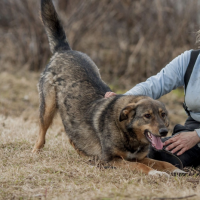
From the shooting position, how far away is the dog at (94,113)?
4.29 meters

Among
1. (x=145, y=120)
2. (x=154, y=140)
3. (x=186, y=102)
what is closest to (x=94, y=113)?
(x=145, y=120)

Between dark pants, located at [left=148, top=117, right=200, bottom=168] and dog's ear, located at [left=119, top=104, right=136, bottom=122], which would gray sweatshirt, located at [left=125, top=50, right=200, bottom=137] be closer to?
dark pants, located at [left=148, top=117, right=200, bottom=168]

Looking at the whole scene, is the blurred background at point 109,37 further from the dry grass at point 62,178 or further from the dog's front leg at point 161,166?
the dog's front leg at point 161,166

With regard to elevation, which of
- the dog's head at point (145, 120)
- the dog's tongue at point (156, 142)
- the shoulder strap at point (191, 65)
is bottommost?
the dog's tongue at point (156, 142)

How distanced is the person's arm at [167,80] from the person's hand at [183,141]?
720 mm

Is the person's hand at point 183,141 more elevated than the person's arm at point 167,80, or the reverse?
the person's arm at point 167,80

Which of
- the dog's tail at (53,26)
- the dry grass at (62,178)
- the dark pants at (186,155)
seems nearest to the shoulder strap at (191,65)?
the dark pants at (186,155)

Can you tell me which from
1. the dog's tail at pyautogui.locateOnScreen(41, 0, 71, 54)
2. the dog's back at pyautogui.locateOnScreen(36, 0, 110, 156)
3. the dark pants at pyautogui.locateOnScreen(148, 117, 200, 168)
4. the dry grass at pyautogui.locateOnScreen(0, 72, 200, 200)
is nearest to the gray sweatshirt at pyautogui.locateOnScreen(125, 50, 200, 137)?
the dark pants at pyautogui.locateOnScreen(148, 117, 200, 168)

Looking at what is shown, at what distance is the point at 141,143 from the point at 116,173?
0.61 m

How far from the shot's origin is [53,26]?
5.88 m

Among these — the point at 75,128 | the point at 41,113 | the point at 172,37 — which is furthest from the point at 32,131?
the point at 172,37

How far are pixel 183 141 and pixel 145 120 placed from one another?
0.82 m

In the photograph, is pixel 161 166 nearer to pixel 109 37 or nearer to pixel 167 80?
pixel 167 80

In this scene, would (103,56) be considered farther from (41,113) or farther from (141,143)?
(141,143)
